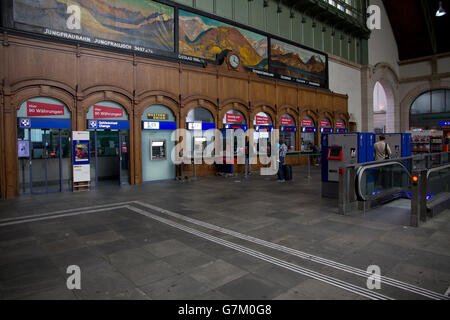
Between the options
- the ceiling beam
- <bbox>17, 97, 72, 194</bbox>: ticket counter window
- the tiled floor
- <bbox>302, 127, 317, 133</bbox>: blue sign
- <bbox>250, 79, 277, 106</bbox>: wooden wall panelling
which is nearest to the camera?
the tiled floor

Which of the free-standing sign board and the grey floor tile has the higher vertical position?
the free-standing sign board

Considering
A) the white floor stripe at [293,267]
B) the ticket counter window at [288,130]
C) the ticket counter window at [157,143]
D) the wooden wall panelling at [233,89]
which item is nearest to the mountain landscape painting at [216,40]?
the wooden wall panelling at [233,89]

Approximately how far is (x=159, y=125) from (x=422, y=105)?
3036cm

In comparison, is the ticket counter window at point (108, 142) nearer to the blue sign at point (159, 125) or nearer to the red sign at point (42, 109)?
the blue sign at point (159, 125)

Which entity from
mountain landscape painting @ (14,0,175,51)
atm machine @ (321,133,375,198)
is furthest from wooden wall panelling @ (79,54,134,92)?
atm machine @ (321,133,375,198)

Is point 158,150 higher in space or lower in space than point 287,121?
lower

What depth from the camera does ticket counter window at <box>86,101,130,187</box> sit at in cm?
1187

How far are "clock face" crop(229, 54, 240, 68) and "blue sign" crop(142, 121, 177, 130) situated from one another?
4.93 metres

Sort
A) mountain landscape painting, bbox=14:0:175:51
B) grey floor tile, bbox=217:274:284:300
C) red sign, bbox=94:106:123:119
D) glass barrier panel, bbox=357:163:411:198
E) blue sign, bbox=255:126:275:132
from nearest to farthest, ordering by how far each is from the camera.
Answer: grey floor tile, bbox=217:274:284:300, glass barrier panel, bbox=357:163:411:198, mountain landscape painting, bbox=14:0:175:51, red sign, bbox=94:106:123:119, blue sign, bbox=255:126:275:132

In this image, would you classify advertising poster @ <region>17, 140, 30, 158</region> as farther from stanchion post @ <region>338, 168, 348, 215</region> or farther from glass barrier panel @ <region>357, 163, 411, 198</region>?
glass barrier panel @ <region>357, 163, 411, 198</region>

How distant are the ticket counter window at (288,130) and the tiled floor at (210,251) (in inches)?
458

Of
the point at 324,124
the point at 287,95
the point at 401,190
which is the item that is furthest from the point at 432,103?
the point at 401,190

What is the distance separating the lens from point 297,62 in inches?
830

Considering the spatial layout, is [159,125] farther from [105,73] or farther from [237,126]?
[237,126]
